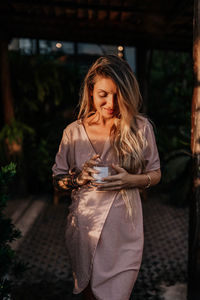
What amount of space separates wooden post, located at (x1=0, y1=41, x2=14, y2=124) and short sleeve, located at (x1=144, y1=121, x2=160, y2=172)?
3832mm

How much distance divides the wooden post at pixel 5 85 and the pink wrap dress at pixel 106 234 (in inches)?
143

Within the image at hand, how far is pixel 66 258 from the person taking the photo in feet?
11.5

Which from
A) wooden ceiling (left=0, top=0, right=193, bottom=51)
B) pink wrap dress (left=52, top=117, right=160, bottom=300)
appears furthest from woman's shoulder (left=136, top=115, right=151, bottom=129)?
wooden ceiling (left=0, top=0, right=193, bottom=51)

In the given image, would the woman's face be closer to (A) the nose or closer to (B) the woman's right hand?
(A) the nose

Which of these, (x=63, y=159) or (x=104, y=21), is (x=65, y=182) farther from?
(x=104, y=21)

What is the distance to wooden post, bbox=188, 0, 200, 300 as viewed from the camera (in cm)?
193

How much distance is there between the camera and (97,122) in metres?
1.78

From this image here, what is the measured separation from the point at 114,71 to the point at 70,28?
10.1 ft

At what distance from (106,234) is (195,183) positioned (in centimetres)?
85

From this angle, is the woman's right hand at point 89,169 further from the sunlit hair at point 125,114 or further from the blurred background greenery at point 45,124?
the blurred background greenery at point 45,124

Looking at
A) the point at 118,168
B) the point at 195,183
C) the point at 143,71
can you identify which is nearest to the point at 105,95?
the point at 118,168

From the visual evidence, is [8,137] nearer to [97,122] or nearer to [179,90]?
[97,122]

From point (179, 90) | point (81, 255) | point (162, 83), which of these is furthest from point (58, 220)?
point (162, 83)

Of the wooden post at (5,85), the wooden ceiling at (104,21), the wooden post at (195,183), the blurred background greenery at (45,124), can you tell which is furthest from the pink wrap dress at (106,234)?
the wooden post at (5,85)
